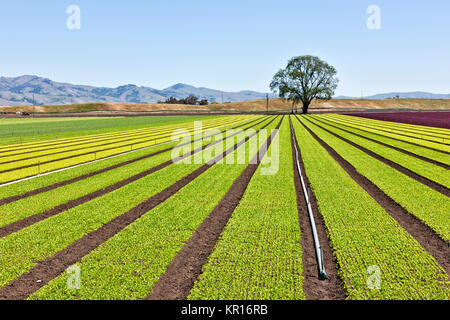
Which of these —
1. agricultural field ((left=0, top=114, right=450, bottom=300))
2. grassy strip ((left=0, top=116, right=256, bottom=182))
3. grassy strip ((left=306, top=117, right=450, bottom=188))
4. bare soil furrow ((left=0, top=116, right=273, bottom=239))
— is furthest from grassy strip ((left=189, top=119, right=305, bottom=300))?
grassy strip ((left=0, top=116, right=256, bottom=182))

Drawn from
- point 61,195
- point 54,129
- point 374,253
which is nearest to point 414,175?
point 374,253

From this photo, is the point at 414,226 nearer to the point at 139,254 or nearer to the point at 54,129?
the point at 139,254

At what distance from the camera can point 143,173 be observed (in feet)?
60.5

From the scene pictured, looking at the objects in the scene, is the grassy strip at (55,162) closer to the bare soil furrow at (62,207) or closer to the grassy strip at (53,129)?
the bare soil furrow at (62,207)

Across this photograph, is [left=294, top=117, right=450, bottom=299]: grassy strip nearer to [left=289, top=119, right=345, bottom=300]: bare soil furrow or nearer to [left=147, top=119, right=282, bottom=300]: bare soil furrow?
[left=289, top=119, right=345, bottom=300]: bare soil furrow

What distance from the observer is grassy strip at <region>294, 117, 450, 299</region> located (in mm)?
6520

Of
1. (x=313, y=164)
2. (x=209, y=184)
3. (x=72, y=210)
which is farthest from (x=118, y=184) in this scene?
(x=313, y=164)

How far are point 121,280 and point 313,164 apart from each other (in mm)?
16361

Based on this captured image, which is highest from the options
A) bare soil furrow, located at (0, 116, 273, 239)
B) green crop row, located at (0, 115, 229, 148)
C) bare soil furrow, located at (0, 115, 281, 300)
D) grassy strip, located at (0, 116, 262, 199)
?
green crop row, located at (0, 115, 229, 148)

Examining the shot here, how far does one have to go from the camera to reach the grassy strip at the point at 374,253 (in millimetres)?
6520

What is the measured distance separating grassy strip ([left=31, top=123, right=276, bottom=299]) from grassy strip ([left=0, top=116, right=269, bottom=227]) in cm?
480

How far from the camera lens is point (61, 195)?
13781 mm

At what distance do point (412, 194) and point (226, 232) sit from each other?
975cm
